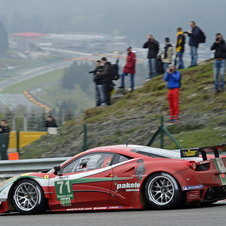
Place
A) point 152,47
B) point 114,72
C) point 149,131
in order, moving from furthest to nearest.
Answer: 1. point 152,47
2. point 114,72
3. point 149,131

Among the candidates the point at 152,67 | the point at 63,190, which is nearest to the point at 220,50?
the point at 152,67

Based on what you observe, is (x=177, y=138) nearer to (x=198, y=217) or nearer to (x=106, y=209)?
(x=106, y=209)

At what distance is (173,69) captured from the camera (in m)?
11.9

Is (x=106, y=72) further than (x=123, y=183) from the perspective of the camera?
Yes

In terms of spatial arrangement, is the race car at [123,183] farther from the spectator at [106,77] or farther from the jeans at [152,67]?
the jeans at [152,67]

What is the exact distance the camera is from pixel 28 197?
22.7 ft

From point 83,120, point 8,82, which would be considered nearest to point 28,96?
point 8,82

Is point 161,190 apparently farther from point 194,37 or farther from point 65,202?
point 194,37

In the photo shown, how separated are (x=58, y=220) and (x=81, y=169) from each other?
116 cm

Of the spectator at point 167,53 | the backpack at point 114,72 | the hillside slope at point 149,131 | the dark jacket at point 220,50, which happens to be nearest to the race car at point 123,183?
the hillside slope at point 149,131

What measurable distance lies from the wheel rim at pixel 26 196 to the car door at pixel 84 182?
1.11ft

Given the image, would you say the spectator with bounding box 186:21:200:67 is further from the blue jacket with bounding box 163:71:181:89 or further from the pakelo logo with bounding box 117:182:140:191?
the pakelo logo with bounding box 117:182:140:191

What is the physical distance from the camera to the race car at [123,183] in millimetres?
5848

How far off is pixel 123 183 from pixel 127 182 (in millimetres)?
66
